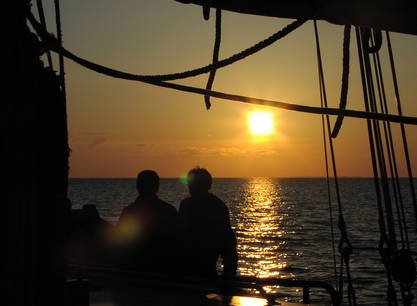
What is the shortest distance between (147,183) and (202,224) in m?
0.70

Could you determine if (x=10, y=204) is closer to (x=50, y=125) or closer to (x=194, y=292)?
(x=50, y=125)

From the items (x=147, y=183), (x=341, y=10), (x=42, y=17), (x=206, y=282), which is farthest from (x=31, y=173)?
(x=147, y=183)

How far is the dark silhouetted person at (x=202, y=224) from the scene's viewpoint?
18.2ft

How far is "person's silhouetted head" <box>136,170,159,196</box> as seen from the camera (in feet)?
18.0

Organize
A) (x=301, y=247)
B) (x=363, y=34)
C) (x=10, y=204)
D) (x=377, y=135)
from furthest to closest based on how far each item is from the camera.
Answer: (x=301, y=247), (x=377, y=135), (x=363, y=34), (x=10, y=204)

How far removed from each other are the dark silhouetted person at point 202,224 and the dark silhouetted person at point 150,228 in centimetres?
14

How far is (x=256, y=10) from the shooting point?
3.36 metres

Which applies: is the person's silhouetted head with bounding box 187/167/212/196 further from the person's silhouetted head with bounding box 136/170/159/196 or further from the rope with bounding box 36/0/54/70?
the rope with bounding box 36/0/54/70

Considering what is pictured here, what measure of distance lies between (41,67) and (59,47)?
0.97ft

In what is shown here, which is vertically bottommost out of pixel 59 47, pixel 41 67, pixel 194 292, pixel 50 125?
pixel 194 292

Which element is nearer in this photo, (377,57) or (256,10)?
(256,10)

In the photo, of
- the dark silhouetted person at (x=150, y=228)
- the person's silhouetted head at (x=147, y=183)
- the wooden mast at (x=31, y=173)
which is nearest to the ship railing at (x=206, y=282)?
the dark silhouetted person at (x=150, y=228)

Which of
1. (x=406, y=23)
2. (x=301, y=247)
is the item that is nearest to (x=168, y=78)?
(x=406, y=23)

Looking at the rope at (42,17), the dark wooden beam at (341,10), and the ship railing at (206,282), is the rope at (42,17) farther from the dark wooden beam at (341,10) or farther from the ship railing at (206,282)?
the ship railing at (206,282)
